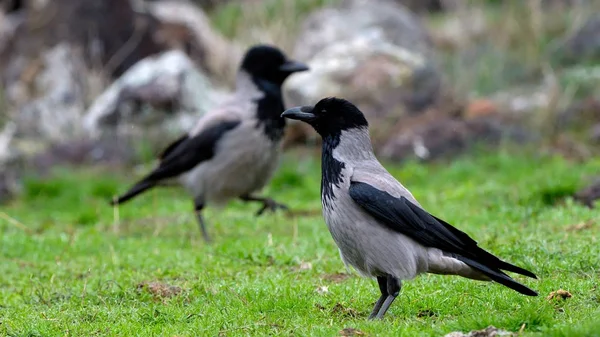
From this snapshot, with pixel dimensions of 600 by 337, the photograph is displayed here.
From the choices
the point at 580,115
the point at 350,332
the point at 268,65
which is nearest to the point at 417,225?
the point at 350,332

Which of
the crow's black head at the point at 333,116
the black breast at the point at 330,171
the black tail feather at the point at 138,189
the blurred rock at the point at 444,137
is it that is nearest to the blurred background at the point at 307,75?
the blurred rock at the point at 444,137

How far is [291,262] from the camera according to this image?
8633 mm

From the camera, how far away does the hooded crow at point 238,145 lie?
36.8ft

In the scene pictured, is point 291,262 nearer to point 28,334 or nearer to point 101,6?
point 28,334

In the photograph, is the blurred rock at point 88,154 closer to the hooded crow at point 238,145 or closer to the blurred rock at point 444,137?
the blurred rock at point 444,137

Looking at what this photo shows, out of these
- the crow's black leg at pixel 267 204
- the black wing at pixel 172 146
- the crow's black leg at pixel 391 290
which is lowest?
the crow's black leg at pixel 267 204

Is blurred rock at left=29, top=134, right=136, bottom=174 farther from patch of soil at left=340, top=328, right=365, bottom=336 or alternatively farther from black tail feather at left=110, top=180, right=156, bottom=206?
patch of soil at left=340, top=328, right=365, bottom=336

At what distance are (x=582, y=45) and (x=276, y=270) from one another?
14718 mm

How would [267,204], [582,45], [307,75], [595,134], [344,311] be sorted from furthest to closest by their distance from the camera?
1. [582,45]
2. [307,75]
3. [595,134]
4. [267,204]
5. [344,311]

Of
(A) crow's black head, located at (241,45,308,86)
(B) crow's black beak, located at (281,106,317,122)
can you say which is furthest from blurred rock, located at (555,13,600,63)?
(B) crow's black beak, located at (281,106,317,122)

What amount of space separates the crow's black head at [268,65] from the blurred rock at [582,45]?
35.2ft

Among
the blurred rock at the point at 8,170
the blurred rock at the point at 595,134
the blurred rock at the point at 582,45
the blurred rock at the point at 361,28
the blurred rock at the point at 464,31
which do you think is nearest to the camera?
the blurred rock at the point at 8,170

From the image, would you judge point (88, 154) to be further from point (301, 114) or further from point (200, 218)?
point (301, 114)

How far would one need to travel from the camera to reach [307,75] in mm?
18547
